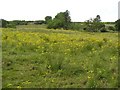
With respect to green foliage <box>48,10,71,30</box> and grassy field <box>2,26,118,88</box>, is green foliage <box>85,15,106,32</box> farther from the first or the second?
grassy field <box>2,26,118,88</box>

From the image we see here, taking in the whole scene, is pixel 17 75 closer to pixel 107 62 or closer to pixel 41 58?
pixel 41 58

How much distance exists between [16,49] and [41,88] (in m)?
5.63

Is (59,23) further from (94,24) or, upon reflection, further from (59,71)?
(59,71)

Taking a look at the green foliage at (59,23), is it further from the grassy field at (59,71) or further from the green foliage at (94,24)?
the grassy field at (59,71)

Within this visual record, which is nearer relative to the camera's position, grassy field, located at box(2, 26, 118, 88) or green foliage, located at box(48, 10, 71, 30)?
grassy field, located at box(2, 26, 118, 88)

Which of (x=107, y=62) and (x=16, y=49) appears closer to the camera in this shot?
(x=107, y=62)

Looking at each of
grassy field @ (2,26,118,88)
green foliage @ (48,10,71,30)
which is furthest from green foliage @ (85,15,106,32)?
grassy field @ (2,26,118,88)

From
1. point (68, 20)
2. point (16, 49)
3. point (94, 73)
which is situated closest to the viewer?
point (94, 73)

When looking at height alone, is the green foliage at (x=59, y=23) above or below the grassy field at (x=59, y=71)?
above

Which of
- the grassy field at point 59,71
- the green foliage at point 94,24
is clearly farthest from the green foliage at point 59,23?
the grassy field at point 59,71

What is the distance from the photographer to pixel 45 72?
358 inches

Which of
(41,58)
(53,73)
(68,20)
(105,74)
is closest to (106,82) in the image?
(105,74)

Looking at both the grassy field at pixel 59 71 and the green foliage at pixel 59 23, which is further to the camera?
the green foliage at pixel 59 23

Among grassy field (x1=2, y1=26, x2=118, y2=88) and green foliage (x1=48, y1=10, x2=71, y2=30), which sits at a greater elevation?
green foliage (x1=48, y1=10, x2=71, y2=30)
